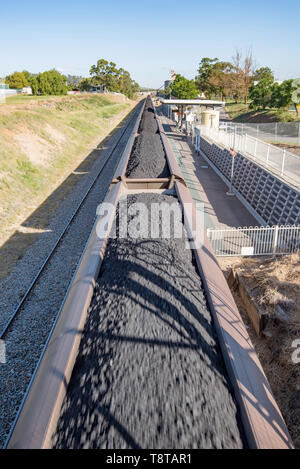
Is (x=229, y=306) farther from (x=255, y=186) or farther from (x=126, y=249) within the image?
(x=255, y=186)

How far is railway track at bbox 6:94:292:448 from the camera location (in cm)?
359

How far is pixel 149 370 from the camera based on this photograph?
4.14 meters

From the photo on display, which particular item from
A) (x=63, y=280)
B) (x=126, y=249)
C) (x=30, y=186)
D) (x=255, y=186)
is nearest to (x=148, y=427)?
(x=126, y=249)

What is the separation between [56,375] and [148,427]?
135 cm

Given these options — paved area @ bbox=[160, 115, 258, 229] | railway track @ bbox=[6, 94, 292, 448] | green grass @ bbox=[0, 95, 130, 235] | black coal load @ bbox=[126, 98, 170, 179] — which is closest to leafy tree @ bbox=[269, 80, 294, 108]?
paved area @ bbox=[160, 115, 258, 229]

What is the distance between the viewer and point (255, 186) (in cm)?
1544

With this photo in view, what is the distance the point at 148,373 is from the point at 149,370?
0.17 ft

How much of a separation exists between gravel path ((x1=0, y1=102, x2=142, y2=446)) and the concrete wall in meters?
7.46

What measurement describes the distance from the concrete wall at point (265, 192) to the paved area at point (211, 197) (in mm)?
587

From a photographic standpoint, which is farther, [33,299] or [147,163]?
[147,163]

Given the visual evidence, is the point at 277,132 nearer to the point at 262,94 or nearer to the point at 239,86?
the point at 262,94

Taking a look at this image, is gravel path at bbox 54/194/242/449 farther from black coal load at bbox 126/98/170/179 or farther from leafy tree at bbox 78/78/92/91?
leafy tree at bbox 78/78/92/91

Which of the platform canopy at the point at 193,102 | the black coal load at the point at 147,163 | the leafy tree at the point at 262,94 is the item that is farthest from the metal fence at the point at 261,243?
the leafy tree at the point at 262,94
